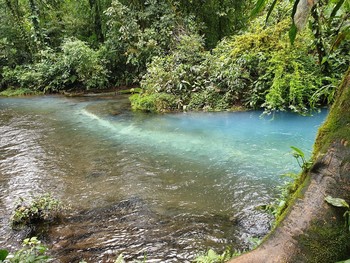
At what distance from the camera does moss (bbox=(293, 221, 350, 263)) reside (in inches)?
52.9

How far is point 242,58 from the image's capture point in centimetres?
902

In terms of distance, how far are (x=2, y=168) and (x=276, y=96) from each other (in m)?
6.16

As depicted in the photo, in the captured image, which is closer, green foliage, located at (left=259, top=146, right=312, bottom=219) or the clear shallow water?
green foliage, located at (left=259, top=146, right=312, bottom=219)

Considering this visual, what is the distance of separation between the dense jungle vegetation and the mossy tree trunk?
0.45 m

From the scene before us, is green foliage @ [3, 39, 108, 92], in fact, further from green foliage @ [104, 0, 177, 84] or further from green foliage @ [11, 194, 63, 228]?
green foliage @ [11, 194, 63, 228]

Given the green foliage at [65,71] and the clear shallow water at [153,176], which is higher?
the green foliage at [65,71]

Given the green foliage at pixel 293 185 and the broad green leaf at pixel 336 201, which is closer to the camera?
the broad green leaf at pixel 336 201

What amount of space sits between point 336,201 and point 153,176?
152 inches

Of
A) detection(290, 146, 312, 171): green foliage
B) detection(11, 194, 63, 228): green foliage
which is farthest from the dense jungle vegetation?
detection(11, 194, 63, 228): green foliage

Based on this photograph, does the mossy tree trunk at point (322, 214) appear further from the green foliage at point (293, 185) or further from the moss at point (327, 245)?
the green foliage at point (293, 185)

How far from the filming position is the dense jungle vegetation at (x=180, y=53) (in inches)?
304

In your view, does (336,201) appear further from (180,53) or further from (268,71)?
(180,53)

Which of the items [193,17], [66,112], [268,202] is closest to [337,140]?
[268,202]

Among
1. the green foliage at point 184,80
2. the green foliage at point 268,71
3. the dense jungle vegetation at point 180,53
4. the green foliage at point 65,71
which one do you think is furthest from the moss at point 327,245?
the green foliage at point 65,71
